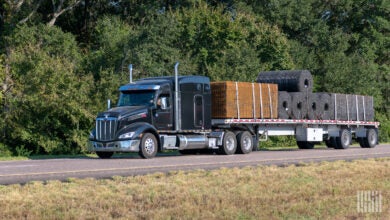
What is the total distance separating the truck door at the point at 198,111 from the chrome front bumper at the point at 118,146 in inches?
139

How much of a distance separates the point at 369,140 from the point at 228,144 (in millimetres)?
10477

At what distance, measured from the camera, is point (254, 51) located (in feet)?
142

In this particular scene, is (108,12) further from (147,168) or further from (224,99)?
(147,168)

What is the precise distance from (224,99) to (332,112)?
7669 mm

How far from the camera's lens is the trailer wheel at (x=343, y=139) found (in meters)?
33.1

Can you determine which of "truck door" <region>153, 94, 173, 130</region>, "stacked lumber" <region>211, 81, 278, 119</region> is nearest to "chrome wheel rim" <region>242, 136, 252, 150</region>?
"stacked lumber" <region>211, 81, 278, 119</region>

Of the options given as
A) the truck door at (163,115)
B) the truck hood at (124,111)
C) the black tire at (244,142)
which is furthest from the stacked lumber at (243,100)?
the truck hood at (124,111)

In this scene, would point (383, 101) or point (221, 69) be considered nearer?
point (221, 69)

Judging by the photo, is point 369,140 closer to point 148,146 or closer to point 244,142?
point 244,142

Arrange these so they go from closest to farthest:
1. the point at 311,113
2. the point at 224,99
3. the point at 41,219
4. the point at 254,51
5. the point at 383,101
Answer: the point at 41,219
the point at 224,99
the point at 311,113
the point at 254,51
the point at 383,101

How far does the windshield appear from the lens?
25.2 meters

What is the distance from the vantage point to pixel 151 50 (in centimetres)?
3778

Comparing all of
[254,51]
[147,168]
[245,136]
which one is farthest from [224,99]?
[254,51]

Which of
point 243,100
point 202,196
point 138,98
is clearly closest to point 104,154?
point 138,98
